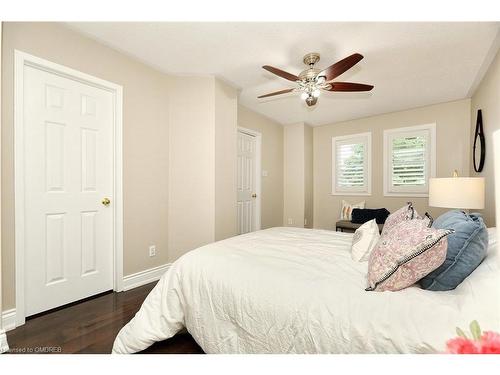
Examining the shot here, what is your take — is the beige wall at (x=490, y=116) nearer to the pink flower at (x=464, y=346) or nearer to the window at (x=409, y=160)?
the window at (x=409, y=160)

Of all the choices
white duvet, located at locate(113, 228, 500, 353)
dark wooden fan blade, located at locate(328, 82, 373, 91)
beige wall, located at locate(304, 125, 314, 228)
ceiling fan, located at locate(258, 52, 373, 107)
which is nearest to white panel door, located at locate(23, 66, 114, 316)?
white duvet, located at locate(113, 228, 500, 353)

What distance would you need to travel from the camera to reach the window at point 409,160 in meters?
3.90

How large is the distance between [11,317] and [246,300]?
182 centimetres

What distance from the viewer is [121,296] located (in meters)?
2.35

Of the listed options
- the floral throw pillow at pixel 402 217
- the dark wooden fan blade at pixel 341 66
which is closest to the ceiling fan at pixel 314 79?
the dark wooden fan blade at pixel 341 66

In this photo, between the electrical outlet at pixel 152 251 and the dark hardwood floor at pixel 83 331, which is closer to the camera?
the dark hardwood floor at pixel 83 331

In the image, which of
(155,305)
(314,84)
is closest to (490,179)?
(314,84)

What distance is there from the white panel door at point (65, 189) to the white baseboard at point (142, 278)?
6.3 inches

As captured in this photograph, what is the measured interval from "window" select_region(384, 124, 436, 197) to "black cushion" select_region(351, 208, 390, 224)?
457 mm

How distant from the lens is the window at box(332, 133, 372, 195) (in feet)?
14.8

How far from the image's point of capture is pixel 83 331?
1.75 meters

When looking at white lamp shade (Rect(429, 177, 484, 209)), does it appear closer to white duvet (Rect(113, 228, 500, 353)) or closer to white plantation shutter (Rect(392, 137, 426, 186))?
white duvet (Rect(113, 228, 500, 353))
